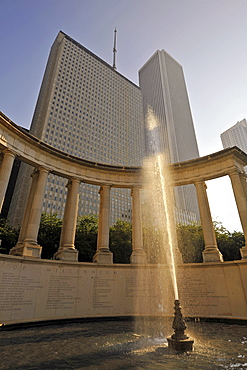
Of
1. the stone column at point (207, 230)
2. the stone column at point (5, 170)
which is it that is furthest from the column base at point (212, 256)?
the stone column at point (5, 170)

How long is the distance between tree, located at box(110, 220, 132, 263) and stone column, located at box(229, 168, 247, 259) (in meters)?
24.3

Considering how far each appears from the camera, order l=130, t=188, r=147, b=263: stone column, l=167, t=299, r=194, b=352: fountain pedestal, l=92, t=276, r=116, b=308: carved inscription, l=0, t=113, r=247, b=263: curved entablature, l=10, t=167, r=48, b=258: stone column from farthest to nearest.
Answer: l=130, t=188, r=147, b=263: stone column < l=0, t=113, r=247, b=263: curved entablature < l=92, t=276, r=116, b=308: carved inscription < l=10, t=167, r=48, b=258: stone column < l=167, t=299, r=194, b=352: fountain pedestal

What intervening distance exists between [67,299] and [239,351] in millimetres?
17178

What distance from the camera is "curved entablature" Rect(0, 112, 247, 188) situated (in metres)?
24.9

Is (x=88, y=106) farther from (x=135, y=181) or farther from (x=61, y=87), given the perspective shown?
(x=135, y=181)

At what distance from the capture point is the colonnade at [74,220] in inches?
931

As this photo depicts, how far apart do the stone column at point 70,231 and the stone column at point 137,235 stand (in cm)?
760

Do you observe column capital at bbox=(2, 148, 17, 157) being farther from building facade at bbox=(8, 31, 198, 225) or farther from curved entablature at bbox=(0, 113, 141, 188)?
building facade at bbox=(8, 31, 198, 225)


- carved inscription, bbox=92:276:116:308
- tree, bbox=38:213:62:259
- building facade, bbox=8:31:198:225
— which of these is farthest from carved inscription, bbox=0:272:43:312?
building facade, bbox=8:31:198:225

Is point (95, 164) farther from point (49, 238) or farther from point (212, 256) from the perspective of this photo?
point (49, 238)

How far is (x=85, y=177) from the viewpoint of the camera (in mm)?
30750

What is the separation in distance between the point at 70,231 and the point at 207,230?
17.6 m

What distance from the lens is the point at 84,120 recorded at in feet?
436

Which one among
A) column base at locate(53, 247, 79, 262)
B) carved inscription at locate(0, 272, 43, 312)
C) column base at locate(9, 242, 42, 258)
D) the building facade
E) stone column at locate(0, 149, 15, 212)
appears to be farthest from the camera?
the building facade
